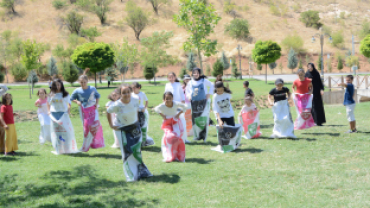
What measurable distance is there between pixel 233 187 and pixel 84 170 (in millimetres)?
3281

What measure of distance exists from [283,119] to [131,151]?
16.9 ft

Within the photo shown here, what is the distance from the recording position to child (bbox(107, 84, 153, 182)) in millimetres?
6426

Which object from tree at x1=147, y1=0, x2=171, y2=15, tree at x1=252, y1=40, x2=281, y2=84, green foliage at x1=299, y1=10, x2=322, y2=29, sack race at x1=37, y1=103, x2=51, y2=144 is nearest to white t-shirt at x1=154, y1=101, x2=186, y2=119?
sack race at x1=37, y1=103, x2=51, y2=144

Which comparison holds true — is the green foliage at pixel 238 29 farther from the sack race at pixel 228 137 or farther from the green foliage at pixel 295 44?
the sack race at pixel 228 137

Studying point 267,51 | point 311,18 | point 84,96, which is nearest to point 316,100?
point 84,96

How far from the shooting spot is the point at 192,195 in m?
5.81

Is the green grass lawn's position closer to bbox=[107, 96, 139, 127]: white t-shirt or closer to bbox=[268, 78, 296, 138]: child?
bbox=[268, 78, 296, 138]: child

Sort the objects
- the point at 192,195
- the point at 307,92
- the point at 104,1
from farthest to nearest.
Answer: the point at 104,1
the point at 307,92
the point at 192,195

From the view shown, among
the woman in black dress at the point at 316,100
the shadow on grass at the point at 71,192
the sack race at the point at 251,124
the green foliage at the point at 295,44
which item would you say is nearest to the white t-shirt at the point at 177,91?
the sack race at the point at 251,124

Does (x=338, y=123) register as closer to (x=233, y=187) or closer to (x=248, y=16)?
(x=233, y=187)

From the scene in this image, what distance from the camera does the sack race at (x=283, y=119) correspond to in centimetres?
1011

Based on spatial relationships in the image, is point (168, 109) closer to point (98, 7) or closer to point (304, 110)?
point (304, 110)

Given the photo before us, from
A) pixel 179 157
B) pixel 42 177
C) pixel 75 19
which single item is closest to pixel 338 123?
pixel 179 157

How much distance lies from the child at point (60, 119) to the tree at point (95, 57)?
32137mm
